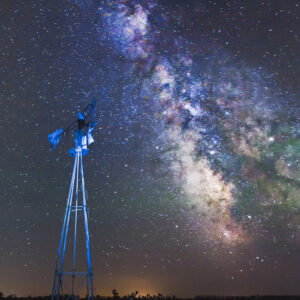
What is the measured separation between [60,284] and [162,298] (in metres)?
23.4

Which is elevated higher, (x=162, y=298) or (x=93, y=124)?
(x=93, y=124)

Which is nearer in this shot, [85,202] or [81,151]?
[85,202]

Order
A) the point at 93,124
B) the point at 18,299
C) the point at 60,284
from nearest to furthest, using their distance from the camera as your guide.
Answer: the point at 60,284
the point at 93,124
the point at 18,299

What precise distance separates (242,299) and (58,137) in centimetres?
3673

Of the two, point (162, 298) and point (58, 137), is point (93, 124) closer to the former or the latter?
point (58, 137)

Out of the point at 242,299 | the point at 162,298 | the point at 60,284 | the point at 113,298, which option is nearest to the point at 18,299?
the point at 113,298

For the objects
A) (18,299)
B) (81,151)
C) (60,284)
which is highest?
(81,151)

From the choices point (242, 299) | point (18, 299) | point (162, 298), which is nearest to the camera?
point (162, 298)

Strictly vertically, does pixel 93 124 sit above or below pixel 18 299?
above

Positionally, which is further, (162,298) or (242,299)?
(242,299)

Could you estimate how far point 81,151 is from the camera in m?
18.3

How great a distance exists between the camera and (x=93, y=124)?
59.5 ft

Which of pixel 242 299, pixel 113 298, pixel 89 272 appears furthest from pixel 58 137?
pixel 242 299

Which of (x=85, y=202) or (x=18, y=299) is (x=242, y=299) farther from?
(x=85, y=202)
